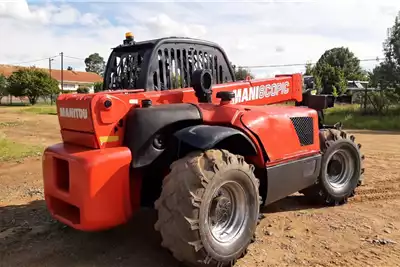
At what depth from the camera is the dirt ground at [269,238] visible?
4227mm

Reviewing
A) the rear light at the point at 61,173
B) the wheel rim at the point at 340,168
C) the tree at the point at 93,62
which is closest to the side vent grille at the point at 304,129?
the wheel rim at the point at 340,168

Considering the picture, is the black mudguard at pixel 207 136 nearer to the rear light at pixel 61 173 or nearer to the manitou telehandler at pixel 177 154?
→ the manitou telehandler at pixel 177 154

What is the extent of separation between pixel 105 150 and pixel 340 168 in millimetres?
3911

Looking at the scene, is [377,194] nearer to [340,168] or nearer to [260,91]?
[340,168]

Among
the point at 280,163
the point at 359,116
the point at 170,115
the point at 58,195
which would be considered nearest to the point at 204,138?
the point at 170,115

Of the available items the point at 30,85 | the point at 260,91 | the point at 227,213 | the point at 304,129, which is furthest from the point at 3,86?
the point at 227,213

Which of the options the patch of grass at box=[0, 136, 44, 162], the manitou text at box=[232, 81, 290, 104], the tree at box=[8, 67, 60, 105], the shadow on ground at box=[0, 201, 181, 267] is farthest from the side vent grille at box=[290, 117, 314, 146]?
the tree at box=[8, 67, 60, 105]

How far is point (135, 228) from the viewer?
513 centimetres

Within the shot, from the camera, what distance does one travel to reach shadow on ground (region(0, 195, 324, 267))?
13.9ft

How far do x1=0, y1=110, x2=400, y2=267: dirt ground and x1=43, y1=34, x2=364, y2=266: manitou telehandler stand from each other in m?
0.46

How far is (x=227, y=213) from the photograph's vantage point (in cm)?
421

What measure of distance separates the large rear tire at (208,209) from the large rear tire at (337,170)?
196cm

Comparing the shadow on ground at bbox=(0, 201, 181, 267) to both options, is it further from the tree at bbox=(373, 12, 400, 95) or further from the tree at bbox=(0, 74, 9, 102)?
the tree at bbox=(0, 74, 9, 102)

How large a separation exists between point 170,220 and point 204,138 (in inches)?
31.9
